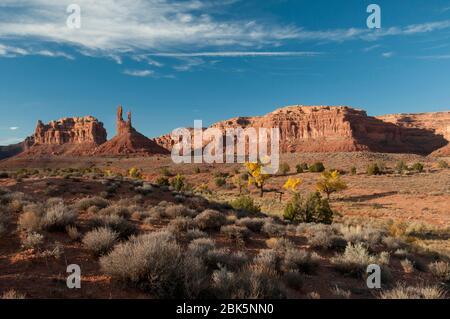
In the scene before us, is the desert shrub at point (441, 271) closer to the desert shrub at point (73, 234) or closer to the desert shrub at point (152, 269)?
the desert shrub at point (152, 269)

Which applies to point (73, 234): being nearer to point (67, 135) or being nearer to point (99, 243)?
point (99, 243)

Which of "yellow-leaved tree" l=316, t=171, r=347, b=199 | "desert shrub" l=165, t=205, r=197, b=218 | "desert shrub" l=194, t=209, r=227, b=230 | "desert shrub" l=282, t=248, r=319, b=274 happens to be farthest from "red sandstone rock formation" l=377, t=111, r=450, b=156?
"desert shrub" l=282, t=248, r=319, b=274

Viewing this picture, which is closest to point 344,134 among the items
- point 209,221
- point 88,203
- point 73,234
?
point 209,221

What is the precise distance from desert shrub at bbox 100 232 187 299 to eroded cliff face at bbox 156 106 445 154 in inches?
4926

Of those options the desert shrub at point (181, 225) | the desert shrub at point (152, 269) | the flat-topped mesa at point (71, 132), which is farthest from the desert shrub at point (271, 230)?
the flat-topped mesa at point (71, 132)

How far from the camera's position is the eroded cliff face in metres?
131

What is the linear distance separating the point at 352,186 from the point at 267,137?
10175cm

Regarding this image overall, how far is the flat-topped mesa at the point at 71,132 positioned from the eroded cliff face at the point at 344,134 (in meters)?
81.2

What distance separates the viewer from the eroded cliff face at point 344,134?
131375mm

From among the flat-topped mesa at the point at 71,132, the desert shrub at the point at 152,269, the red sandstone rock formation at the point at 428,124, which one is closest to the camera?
the desert shrub at the point at 152,269

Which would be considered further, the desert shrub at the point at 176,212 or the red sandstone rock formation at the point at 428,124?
the red sandstone rock formation at the point at 428,124

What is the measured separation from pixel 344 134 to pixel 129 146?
86.4 meters

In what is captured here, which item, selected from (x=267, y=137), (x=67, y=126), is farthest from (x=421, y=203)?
(x=67, y=126)

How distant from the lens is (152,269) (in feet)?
19.2
